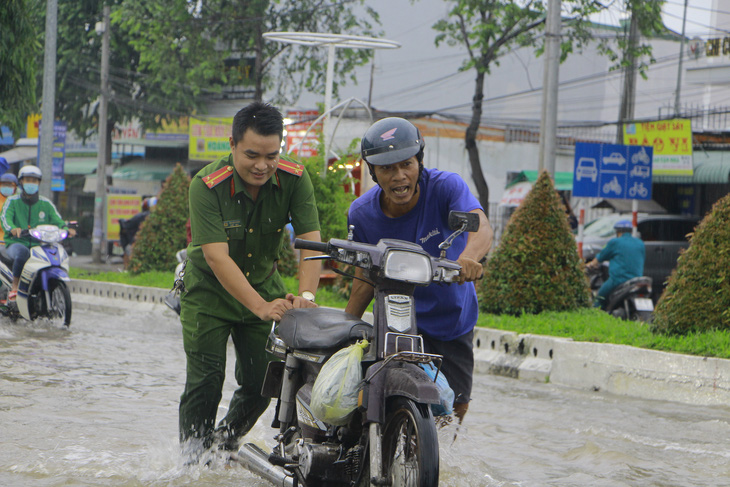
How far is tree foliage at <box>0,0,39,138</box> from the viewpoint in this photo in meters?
13.3

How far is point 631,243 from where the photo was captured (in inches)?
491

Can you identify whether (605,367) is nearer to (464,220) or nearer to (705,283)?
(705,283)

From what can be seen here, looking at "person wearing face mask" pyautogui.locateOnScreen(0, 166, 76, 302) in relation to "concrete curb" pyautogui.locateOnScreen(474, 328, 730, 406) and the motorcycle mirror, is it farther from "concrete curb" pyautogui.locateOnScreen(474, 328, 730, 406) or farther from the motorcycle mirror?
the motorcycle mirror

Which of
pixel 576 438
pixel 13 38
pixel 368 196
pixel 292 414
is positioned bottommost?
pixel 576 438

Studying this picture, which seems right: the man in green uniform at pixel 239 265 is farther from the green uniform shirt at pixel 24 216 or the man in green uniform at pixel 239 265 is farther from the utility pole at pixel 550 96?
the utility pole at pixel 550 96

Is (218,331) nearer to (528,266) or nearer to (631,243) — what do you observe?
(528,266)

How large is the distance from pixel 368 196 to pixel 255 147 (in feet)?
1.69

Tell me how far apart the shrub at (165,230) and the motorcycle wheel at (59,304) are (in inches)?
175

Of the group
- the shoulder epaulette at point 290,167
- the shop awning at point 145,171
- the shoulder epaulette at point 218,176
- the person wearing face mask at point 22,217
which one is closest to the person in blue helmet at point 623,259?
the person wearing face mask at point 22,217

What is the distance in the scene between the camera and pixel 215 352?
4.30m

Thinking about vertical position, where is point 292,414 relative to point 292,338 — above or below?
below

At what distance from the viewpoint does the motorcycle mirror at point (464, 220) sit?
3.34 meters

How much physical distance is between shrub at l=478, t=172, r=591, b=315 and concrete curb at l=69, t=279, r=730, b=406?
3.07 ft

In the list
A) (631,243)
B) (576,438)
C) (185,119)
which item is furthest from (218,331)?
(185,119)
